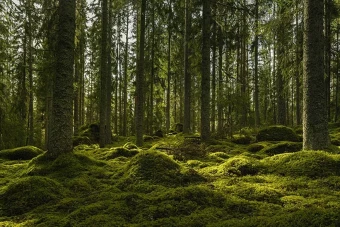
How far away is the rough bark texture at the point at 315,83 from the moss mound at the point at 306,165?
0.84m

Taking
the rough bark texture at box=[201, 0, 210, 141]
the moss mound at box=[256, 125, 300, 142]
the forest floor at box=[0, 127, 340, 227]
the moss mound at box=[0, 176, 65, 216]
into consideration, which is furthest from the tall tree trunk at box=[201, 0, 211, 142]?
the moss mound at box=[0, 176, 65, 216]

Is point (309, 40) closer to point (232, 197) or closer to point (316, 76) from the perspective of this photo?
point (316, 76)

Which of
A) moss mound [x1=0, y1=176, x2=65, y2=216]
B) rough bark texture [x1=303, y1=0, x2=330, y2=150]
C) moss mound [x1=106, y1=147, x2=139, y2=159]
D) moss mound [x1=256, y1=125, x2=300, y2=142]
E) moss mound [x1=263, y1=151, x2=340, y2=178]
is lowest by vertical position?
moss mound [x1=0, y1=176, x2=65, y2=216]

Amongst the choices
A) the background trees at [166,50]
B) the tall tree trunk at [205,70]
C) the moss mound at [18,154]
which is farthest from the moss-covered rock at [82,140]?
the tall tree trunk at [205,70]

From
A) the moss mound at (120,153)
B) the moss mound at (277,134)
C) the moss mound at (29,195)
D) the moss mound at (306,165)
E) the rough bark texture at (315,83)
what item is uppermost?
the rough bark texture at (315,83)

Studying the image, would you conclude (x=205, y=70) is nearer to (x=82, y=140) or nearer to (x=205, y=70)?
(x=205, y=70)

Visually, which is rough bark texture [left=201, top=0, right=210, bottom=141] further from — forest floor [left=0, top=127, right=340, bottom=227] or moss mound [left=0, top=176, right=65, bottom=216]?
moss mound [left=0, top=176, right=65, bottom=216]

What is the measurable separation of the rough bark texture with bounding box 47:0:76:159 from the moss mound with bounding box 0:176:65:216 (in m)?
2.17

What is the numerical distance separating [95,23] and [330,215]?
18.8 m

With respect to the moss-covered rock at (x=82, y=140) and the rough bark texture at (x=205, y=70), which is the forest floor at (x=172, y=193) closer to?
the rough bark texture at (x=205, y=70)

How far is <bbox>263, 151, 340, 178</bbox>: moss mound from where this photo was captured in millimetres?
6133

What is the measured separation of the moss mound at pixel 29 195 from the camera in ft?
17.4

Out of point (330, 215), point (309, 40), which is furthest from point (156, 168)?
point (309, 40)

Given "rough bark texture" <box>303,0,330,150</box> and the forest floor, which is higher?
"rough bark texture" <box>303,0,330,150</box>
